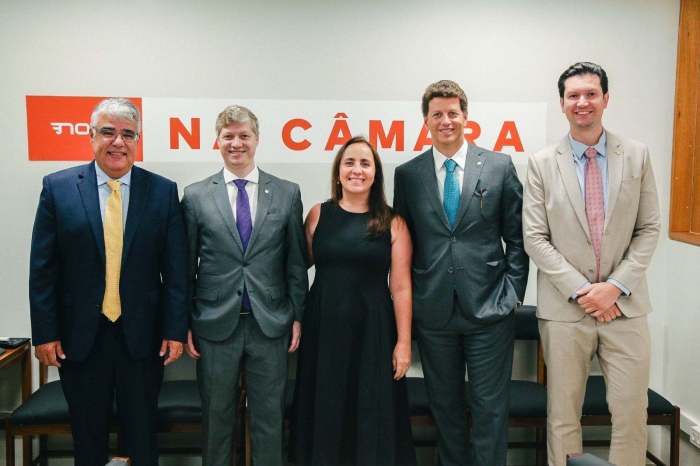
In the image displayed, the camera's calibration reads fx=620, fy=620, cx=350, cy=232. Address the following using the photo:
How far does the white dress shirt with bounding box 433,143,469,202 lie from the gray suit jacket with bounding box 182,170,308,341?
64 cm

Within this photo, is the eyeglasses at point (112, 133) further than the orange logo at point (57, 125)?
No

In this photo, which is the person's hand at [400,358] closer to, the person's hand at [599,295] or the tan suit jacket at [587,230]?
the tan suit jacket at [587,230]

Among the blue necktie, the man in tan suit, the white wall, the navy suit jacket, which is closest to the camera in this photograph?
the navy suit jacket

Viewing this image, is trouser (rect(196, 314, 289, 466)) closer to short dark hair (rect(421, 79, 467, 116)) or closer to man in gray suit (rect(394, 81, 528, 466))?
man in gray suit (rect(394, 81, 528, 466))

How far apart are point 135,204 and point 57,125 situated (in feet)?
3.71

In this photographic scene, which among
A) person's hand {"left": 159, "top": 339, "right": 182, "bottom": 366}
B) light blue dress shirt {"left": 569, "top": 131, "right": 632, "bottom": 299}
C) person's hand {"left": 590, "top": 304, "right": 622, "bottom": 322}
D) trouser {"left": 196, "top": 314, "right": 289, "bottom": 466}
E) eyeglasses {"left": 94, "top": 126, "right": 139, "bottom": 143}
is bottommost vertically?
trouser {"left": 196, "top": 314, "right": 289, "bottom": 466}

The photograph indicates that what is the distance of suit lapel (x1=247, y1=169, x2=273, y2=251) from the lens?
262 centimetres

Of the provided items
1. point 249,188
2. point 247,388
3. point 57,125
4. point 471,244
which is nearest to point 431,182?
point 471,244

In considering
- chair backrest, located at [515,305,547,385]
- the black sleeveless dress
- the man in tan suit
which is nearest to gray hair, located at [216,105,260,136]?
the black sleeveless dress

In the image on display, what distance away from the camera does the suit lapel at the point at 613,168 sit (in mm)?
2547

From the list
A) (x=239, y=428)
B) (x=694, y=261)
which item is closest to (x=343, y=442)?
(x=239, y=428)

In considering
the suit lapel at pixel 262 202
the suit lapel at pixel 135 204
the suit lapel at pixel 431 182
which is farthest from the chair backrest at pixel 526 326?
the suit lapel at pixel 135 204

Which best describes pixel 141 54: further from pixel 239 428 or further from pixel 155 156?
pixel 239 428

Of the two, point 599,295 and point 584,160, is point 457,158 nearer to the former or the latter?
point 584,160
